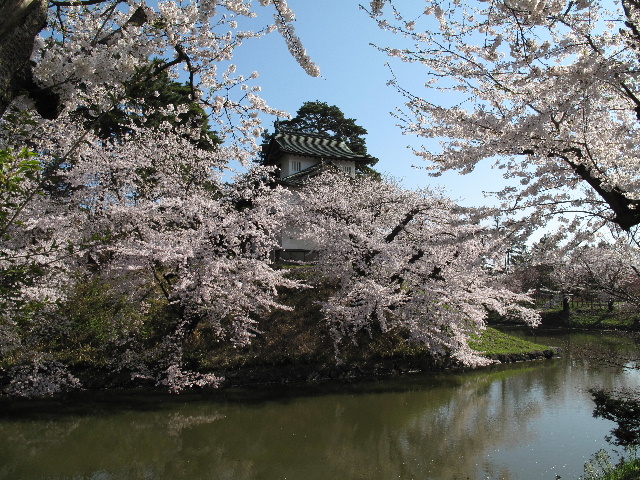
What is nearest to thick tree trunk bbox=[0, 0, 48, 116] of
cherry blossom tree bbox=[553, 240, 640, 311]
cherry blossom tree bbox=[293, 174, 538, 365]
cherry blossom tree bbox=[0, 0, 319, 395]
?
cherry blossom tree bbox=[0, 0, 319, 395]

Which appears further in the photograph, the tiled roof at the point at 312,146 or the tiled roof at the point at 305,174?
the tiled roof at the point at 312,146

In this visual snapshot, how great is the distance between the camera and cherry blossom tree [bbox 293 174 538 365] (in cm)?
1139

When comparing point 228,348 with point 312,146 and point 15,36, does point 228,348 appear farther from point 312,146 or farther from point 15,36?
point 312,146

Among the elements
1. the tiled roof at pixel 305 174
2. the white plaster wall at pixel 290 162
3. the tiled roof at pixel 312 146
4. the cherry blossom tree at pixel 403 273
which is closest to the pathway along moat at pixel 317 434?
the cherry blossom tree at pixel 403 273

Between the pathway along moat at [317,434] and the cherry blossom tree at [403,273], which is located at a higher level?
the cherry blossom tree at [403,273]

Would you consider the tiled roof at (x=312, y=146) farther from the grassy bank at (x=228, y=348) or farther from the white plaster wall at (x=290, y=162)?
the grassy bank at (x=228, y=348)

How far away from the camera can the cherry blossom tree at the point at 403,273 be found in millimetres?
11391

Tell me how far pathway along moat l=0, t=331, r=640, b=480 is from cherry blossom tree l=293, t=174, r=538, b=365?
1.70 metres

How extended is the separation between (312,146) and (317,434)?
20479mm

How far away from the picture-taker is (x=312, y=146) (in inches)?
1013

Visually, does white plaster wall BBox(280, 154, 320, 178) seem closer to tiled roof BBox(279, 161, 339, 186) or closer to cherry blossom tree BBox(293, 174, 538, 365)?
tiled roof BBox(279, 161, 339, 186)

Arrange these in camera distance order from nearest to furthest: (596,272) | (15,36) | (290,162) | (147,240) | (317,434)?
(15,36), (596,272), (317,434), (147,240), (290,162)

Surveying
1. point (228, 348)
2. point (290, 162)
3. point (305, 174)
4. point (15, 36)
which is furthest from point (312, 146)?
point (15, 36)

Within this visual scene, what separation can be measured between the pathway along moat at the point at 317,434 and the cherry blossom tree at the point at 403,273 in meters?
1.70
